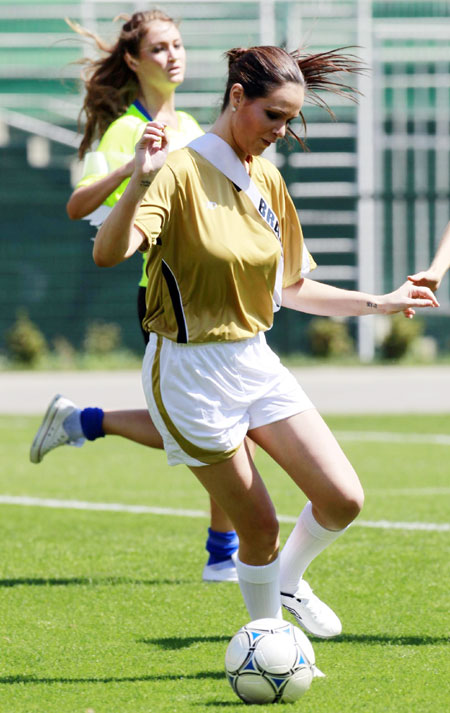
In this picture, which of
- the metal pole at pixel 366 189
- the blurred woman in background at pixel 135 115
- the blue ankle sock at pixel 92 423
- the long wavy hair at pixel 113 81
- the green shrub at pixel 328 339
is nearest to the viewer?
the blurred woman in background at pixel 135 115

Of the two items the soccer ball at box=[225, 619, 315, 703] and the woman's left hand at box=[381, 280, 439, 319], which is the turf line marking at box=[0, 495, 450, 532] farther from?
the soccer ball at box=[225, 619, 315, 703]

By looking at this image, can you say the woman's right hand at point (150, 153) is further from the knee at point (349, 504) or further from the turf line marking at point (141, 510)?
the turf line marking at point (141, 510)

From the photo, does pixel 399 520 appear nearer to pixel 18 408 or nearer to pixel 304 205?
pixel 18 408

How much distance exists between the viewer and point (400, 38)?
23.5m

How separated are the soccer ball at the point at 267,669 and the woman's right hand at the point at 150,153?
1595 millimetres

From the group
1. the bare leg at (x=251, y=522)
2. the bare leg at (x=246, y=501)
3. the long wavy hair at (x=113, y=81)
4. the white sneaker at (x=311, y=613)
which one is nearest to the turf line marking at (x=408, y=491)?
the long wavy hair at (x=113, y=81)

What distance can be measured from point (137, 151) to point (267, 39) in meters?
20.8

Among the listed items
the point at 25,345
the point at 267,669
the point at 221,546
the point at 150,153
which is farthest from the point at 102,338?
the point at 150,153

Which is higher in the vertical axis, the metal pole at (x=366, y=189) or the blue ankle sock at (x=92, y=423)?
the blue ankle sock at (x=92, y=423)

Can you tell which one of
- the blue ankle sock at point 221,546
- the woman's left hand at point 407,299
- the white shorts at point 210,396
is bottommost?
the blue ankle sock at point 221,546

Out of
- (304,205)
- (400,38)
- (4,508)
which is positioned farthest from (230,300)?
(400,38)

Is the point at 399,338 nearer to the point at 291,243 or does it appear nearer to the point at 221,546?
the point at 221,546

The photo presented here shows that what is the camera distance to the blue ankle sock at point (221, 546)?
591cm

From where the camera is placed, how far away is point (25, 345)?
2122 cm
